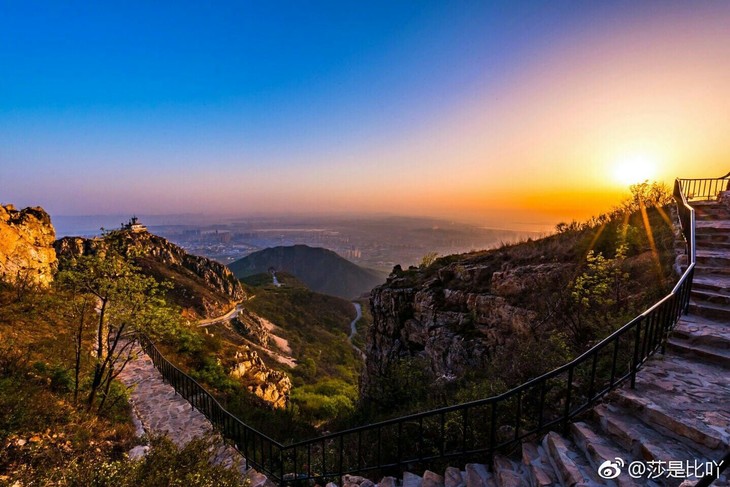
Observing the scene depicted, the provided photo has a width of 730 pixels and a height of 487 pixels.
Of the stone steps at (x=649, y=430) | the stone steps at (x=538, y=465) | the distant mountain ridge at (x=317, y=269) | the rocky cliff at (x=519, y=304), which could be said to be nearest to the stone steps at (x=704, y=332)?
the stone steps at (x=649, y=430)

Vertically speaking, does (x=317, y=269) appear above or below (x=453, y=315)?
below

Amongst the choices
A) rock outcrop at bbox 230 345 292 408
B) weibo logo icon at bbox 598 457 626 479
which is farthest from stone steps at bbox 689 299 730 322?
rock outcrop at bbox 230 345 292 408

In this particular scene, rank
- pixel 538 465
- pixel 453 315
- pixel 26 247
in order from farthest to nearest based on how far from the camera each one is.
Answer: pixel 26 247, pixel 453 315, pixel 538 465

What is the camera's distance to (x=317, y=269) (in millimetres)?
150875

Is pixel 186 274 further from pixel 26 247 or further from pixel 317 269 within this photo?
pixel 317 269

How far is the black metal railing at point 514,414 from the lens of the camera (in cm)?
407

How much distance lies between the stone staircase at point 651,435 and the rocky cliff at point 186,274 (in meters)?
36.1

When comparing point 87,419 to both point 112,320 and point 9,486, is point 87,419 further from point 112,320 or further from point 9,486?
point 9,486

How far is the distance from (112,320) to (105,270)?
152cm

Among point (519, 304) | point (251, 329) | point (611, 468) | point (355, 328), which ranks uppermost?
point (611, 468)

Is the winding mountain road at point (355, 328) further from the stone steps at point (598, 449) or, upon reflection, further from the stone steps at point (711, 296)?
the stone steps at point (598, 449)

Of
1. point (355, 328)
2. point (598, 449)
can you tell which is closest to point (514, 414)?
point (598, 449)

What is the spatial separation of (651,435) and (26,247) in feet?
90.3

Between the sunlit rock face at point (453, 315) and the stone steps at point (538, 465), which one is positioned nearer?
the stone steps at point (538, 465)
